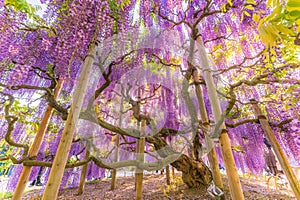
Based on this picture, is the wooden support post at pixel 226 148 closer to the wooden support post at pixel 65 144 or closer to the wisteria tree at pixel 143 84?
the wisteria tree at pixel 143 84

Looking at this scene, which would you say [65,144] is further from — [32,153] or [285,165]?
[285,165]

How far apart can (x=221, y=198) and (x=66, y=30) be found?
2.29 meters

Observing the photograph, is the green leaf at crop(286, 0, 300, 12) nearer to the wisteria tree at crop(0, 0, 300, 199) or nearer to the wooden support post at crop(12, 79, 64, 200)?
the wisteria tree at crop(0, 0, 300, 199)

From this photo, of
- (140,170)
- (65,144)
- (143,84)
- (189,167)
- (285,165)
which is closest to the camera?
(65,144)

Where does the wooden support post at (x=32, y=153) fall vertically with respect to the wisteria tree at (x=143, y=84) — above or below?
below

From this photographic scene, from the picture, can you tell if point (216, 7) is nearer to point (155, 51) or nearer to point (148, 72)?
point (155, 51)

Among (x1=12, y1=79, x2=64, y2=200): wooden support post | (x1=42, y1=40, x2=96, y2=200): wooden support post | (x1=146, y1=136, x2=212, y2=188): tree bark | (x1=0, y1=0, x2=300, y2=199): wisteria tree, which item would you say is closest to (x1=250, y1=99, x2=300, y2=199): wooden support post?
(x1=0, y1=0, x2=300, y2=199): wisteria tree

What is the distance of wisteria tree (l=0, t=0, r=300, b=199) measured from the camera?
1.49 m

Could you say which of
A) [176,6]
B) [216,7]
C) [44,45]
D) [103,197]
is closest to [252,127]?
[216,7]

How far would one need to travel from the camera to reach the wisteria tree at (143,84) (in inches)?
58.6

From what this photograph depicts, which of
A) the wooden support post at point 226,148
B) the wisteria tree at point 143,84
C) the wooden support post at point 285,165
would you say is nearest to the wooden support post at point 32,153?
the wisteria tree at point 143,84

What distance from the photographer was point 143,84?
318cm

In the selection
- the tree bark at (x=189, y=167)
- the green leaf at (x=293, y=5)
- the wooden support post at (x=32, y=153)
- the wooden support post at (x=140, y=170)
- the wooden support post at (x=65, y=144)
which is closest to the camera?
the green leaf at (x=293, y=5)

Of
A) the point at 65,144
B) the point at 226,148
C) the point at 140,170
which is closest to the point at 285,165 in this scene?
the point at 226,148
